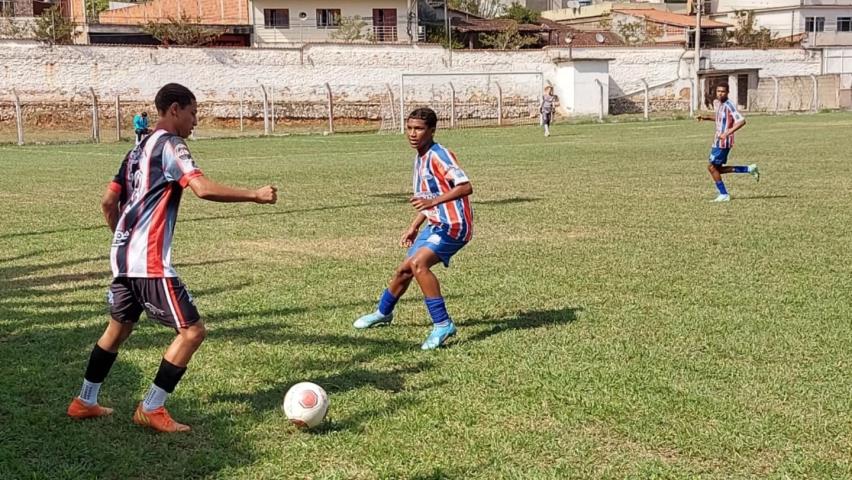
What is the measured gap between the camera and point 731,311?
7.85 metres

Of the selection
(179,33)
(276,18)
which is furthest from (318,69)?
(276,18)

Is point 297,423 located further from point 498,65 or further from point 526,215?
point 498,65

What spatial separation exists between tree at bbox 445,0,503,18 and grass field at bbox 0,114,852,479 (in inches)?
2414

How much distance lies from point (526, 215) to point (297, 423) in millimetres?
9553

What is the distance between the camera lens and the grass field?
16.0 ft

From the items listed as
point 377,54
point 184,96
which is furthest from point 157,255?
point 377,54

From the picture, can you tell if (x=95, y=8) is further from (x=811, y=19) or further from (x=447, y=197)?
(x=447, y=197)

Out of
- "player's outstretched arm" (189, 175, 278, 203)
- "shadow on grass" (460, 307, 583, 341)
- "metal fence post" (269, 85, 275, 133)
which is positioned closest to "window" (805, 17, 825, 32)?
"metal fence post" (269, 85, 275, 133)

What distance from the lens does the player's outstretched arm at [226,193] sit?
4.82m

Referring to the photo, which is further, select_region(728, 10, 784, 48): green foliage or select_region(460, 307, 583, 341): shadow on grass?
select_region(728, 10, 784, 48): green foliage

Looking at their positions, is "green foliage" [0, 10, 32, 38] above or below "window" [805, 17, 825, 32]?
below

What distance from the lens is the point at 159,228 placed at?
5.05 metres

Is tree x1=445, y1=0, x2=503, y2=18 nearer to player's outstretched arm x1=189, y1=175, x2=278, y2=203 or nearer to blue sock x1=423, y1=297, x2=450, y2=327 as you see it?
blue sock x1=423, y1=297, x2=450, y2=327

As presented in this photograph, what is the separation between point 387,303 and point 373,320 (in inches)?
6.8
